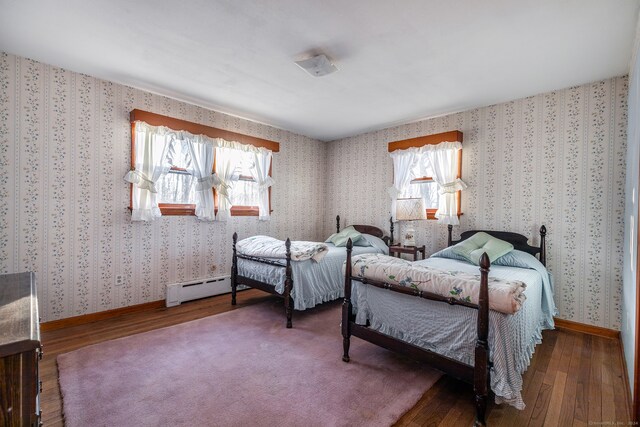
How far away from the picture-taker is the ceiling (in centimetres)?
216

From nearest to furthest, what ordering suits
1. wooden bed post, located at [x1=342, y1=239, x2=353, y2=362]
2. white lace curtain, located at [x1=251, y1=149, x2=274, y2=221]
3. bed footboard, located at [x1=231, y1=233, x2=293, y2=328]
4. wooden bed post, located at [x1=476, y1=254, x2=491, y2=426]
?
wooden bed post, located at [x1=476, y1=254, x2=491, y2=426] < wooden bed post, located at [x1=342, y1=239, x2=353, y2=362] < bed footboard, located at [x1=231, y1=233, x2=293, y2=328] < white lace curtain, located at [x1=251, y1=149, x2=274, y2=221]

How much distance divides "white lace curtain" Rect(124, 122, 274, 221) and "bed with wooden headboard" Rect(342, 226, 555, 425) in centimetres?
261

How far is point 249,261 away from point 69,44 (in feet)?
9.33

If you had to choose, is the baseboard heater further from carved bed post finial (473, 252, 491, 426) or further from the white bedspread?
carved bed post finial (473, 252, 491, 426)

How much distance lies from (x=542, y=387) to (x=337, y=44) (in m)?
3.21

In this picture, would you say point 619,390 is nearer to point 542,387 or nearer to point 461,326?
point 542,387

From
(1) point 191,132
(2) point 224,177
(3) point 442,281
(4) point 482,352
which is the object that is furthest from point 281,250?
(4) point 482,352

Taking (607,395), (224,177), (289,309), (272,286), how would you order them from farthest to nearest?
(224,177) < (272,286) < (289,309) < (607,395)

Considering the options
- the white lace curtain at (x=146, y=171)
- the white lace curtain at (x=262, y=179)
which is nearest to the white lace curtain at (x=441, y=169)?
the white lace curtain at (x=262, y=179)

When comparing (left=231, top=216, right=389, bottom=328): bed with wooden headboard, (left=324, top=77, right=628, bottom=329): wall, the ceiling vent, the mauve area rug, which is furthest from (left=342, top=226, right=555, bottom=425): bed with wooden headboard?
the ceiling vent

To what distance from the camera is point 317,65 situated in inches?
110

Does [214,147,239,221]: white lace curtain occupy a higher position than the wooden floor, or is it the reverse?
[214,147,239,221]: white lace curtain

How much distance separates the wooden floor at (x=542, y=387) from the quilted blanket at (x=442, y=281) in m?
0.75

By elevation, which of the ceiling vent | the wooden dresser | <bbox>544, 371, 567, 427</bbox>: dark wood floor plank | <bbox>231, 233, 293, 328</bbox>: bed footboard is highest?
the ceiling vent
